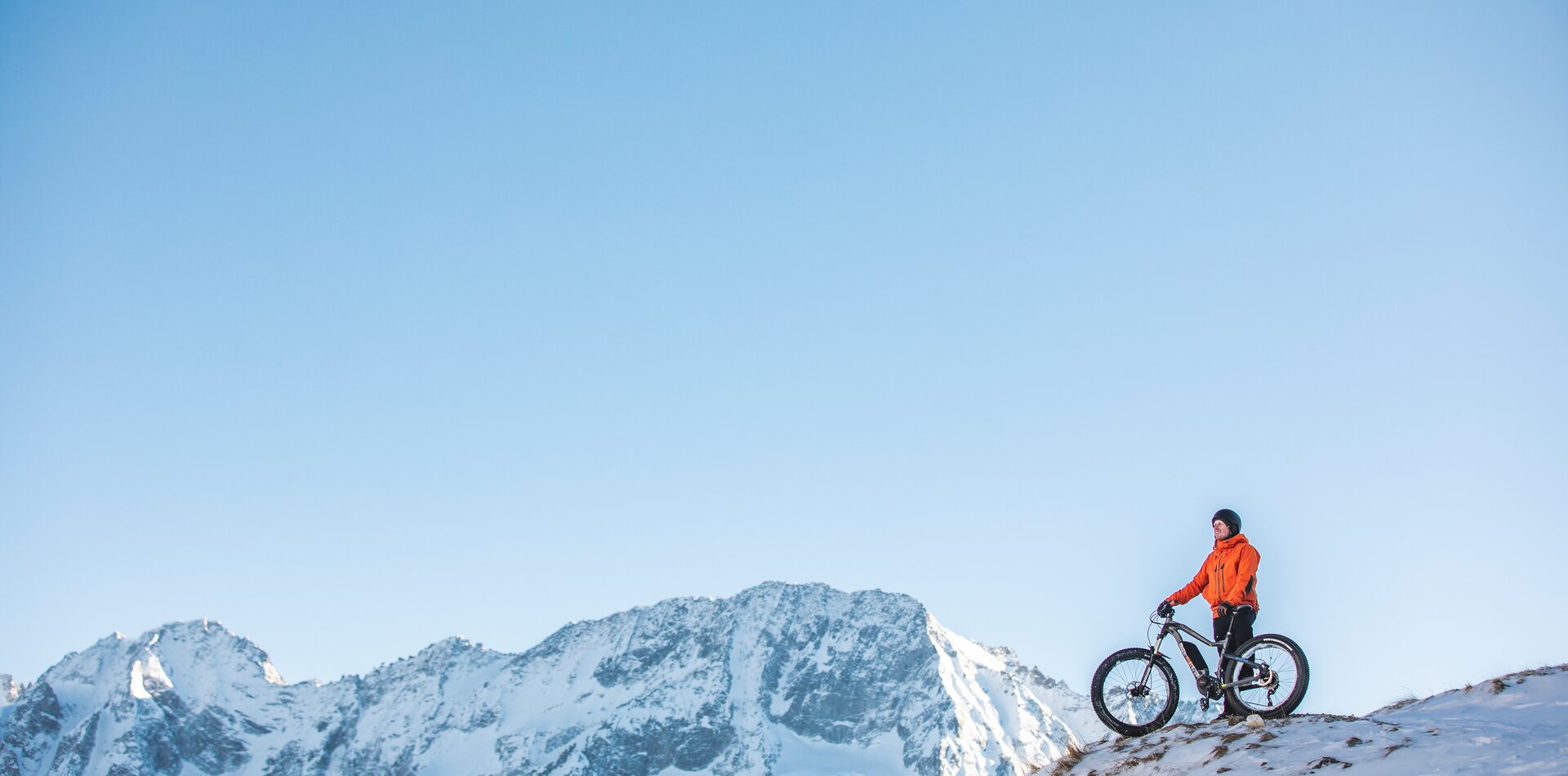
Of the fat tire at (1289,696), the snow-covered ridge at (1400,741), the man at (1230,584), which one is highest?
the man at (1230,584)

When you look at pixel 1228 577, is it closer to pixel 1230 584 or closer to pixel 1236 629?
pixel 1230 584

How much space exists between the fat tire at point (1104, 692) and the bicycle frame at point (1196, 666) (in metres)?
0.14

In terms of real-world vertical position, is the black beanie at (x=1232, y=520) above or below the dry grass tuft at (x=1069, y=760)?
above

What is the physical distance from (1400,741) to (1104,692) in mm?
4092

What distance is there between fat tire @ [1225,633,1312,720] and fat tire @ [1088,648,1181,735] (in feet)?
2.31

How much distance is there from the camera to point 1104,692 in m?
14.8

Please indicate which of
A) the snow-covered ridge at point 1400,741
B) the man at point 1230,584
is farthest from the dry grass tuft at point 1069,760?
the man at point 1230,584

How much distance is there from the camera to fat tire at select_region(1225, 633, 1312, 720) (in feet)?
43.7

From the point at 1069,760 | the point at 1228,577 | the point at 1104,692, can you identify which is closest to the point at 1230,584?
the point at 1228,577

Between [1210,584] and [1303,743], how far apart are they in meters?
3.11

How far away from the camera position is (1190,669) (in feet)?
47.7

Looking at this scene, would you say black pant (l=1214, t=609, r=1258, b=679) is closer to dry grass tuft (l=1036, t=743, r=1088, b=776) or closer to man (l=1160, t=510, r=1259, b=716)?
man (l=1160, t=510, r=1259, b=716)

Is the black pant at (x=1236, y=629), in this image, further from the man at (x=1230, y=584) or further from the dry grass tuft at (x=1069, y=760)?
the dry grass tuft at (x=1069, y=760)

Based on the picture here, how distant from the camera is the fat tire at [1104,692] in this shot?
14.4m
